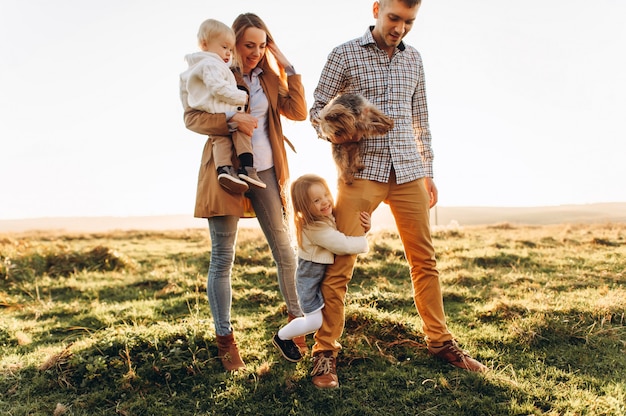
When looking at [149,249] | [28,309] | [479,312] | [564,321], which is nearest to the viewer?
[564,321]

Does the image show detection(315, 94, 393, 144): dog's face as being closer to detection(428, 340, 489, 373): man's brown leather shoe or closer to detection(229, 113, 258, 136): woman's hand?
detection(229, 113, 258, 136): woman's hand

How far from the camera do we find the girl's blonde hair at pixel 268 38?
12.1 ft

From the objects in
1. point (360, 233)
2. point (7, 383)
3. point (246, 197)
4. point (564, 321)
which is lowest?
point (7, 383)

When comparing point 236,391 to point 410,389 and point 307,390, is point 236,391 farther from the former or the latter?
point 410,389

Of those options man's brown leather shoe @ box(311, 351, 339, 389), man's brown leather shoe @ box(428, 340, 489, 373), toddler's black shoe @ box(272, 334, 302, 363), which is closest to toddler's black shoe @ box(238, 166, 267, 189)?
toddler's black shoe @ box(272, 334, 302, 363)

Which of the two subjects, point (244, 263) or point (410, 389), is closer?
point (410, 389)

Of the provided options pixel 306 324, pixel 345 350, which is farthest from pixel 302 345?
pixel 306 324

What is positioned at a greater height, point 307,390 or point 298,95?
point 298,95

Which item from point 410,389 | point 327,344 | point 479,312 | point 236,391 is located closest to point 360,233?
point 327,344

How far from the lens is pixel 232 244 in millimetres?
3715

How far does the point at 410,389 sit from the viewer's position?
3.40m

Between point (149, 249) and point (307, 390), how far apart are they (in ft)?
28.7

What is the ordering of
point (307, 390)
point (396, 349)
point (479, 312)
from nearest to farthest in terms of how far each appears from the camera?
point (307, 390), point (396, 349), point (479, 312)

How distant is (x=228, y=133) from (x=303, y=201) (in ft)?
2.34
